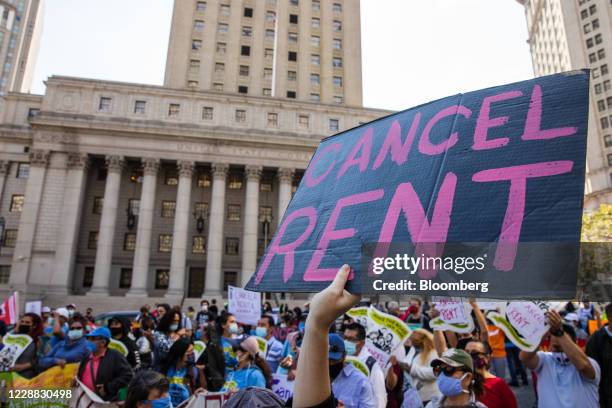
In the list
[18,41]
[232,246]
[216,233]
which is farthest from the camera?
[18,41]

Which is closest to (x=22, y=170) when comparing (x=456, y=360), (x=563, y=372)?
(x=456, y=360)

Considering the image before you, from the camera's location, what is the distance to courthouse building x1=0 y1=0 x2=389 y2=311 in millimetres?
35031

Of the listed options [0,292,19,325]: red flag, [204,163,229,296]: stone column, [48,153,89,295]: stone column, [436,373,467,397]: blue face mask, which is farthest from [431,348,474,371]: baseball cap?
[48,153,89,295]: stone column

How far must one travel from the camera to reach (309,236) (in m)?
2.58

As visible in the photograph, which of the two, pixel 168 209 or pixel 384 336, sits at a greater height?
pixel 168 209

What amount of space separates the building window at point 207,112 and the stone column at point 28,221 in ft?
47.3

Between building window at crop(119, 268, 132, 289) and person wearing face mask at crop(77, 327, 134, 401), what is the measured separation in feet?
120

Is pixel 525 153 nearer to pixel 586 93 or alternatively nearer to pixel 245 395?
pixel 586 93

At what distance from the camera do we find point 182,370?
6438mm

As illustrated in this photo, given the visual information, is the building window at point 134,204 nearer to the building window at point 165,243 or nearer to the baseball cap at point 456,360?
the building window at point 165,243

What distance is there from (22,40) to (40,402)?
149 meters

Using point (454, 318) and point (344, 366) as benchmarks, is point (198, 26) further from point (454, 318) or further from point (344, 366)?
point (344, 366)

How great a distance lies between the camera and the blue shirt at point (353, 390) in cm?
427

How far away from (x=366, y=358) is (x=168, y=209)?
3900 centimetres
